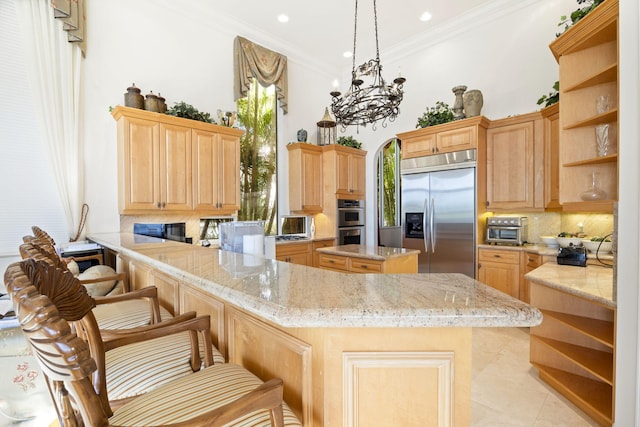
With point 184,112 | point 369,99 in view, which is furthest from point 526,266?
point 184,112

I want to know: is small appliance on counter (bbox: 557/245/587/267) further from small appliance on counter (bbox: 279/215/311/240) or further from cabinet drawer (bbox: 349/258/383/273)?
small appliance on counter (bbox: 279/215/311/240)

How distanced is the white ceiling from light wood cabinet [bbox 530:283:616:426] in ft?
13.3

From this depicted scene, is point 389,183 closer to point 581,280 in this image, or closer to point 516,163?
point 516,163

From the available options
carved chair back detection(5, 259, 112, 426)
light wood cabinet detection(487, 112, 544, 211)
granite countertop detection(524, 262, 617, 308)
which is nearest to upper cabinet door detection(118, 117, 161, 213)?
carved chair back detection(5, 259, 112, 426)

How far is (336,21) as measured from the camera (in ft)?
14.7

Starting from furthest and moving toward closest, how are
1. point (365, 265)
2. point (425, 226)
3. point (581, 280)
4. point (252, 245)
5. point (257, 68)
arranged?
point (257, 68) < point (425, 226) < point (365, 265) < point (581, 280) < point (252, 245)

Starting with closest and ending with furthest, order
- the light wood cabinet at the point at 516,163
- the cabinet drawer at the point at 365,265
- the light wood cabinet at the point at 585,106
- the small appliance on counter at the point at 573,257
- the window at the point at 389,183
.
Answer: the light wood cabinet at the point at 585,106 → the small appliance on counter at the point at 573,257 → the cabinet drawer at the point at 365,265 → the light wood cabinet at the point at 516,163 → the window at the point at 389,183

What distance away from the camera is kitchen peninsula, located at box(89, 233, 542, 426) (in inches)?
28.5

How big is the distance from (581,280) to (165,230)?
4261 millimetres

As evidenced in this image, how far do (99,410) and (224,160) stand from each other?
3706 mm

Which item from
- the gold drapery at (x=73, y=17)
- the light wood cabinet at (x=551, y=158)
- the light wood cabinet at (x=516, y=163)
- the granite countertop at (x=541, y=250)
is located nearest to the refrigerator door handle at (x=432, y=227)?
the granite countertop at (x=541, y=250)

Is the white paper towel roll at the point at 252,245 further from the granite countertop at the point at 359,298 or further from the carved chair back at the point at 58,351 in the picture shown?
the carved chair back at the point at 58,351

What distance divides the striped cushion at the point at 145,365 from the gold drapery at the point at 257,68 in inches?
163

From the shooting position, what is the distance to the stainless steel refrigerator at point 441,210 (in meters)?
3.93
